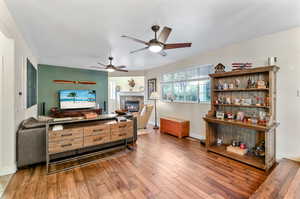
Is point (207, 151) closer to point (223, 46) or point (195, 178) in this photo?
point (195, 178)

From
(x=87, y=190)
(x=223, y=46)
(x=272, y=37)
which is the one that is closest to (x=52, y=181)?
(x=87, y=190)

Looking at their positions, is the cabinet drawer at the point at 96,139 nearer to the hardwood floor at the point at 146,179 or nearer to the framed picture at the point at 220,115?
the hardwood floor at the point at 146,179

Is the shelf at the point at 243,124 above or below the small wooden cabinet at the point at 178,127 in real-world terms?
above

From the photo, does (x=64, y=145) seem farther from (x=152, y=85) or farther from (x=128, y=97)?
(x=128, y=97)

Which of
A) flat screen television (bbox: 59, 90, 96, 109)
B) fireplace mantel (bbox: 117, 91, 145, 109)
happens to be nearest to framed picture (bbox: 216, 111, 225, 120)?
fireplace mantel (bbox: 117, 91, 145, 109)

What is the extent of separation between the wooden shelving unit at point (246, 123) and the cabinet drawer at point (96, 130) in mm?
2378

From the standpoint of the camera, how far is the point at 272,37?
2820 mm

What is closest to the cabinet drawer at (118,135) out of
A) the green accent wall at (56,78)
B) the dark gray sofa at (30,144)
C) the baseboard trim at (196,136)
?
the dark gray sofa at (30,144)

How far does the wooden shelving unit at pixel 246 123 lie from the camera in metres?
2.54

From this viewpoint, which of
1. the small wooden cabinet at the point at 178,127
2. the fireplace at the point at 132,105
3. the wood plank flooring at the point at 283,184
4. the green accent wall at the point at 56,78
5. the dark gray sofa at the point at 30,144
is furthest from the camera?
the fireplace at the point at 132,105

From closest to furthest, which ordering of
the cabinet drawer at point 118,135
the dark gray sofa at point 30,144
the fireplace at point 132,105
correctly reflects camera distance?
1. the dark gray sofa at point 30,144
2. the cabinet drawer at point 118,135
3. the fireplace at point 132,105

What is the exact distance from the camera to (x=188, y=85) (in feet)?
15.5

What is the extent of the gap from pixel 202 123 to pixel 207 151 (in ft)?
3.35

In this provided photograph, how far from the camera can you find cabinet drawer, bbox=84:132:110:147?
2610mm
